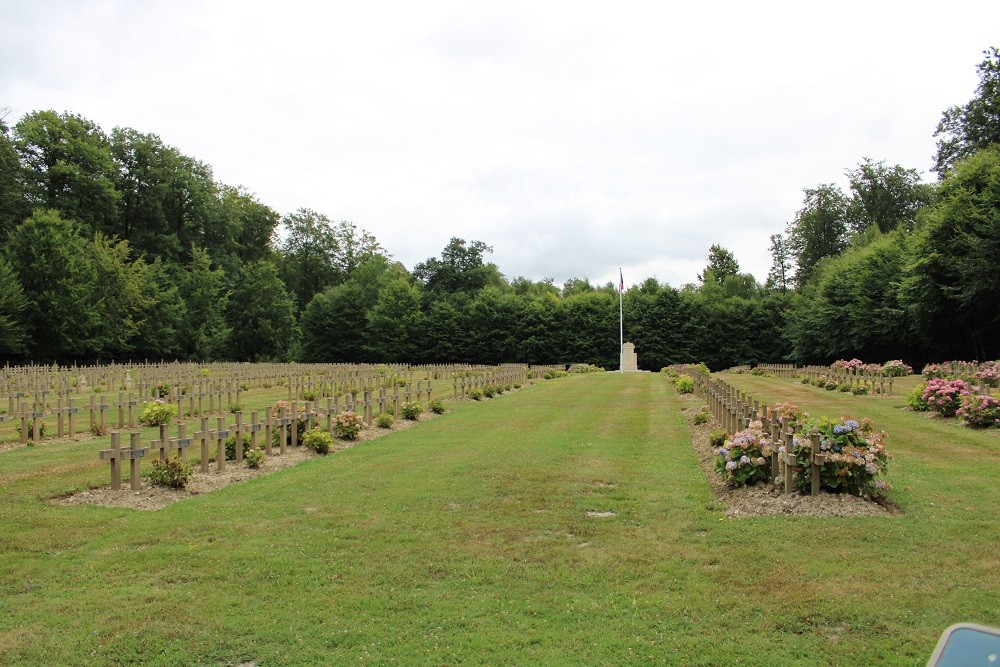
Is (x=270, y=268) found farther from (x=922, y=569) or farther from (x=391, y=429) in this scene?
(x=922, y=569)

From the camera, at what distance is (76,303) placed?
44.9m

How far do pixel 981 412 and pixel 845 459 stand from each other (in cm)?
888

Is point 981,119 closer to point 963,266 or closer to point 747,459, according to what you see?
point 963,266

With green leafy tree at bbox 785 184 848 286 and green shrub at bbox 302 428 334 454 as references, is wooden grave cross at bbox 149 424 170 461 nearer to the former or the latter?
green shrub at bbox 302 428 334 454

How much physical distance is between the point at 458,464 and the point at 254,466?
3.13m

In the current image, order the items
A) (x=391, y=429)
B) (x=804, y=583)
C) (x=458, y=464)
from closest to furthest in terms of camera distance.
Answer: (x=804, y=583), (x=458, y=464), (x=391, y=429)

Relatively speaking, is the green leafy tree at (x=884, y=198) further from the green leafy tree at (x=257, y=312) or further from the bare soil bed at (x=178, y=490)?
the bare soil bed at (x=178, y=490)

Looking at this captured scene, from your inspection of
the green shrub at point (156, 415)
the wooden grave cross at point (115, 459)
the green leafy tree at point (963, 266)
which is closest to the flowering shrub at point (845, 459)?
the wooden grave cross at point (115, 459)

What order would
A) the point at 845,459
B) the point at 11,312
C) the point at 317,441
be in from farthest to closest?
the point at 11,312
the point at 317,441
the point at 845,459

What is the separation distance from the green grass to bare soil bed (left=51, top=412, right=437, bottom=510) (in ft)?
1.03

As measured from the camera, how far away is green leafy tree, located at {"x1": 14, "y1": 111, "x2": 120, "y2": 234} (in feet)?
171

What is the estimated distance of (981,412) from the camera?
1452 cm

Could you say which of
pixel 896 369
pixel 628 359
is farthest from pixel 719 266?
pixel 896 369

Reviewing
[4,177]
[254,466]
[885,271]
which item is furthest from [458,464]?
[4,177]
